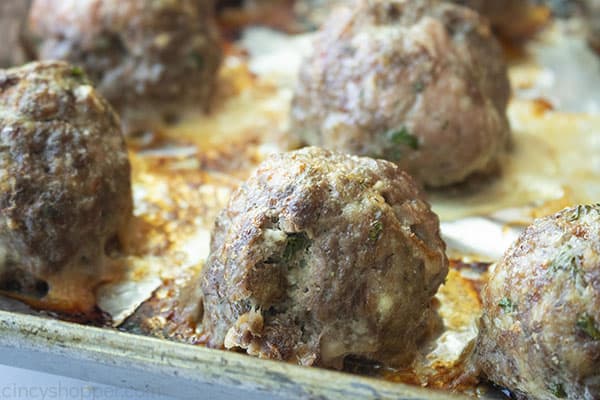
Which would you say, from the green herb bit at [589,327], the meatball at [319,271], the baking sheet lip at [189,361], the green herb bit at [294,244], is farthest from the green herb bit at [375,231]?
the green herb bit at [589,327]

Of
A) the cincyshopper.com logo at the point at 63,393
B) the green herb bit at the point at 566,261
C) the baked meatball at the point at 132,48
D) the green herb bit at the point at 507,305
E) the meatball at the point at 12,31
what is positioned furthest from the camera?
the meatball at the point at 12,31

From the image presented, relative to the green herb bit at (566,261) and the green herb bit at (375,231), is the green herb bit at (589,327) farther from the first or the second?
the green herb bit at (375,231)

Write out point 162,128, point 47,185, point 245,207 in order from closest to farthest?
point 245,207, point 47,185, point 162,128

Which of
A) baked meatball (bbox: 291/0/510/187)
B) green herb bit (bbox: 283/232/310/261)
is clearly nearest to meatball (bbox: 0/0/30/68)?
baked meatball (bbox: 291/0/510/187)

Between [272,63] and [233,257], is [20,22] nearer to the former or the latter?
[272,63]

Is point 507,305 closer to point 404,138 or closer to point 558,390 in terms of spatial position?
point 558,390

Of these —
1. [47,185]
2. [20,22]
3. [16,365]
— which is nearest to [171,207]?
[47,185]

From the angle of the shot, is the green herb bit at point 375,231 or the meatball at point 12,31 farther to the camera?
the meatball at point 12,31
